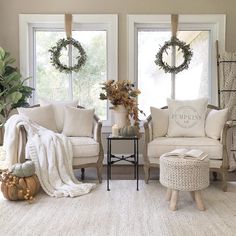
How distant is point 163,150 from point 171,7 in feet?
8.00

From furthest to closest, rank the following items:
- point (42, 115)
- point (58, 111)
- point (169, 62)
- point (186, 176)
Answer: point (169, 62) < point (58, 111) < point (42, 115) < point (186, 176)

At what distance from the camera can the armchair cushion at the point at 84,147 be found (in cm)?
419

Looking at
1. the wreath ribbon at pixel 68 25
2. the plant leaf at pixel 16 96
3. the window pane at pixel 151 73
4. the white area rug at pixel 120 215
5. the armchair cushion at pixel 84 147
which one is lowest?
the white area rug at pixel 120 215

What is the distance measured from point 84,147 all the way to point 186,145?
4.02ft

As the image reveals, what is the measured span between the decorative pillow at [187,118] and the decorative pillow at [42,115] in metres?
1.56

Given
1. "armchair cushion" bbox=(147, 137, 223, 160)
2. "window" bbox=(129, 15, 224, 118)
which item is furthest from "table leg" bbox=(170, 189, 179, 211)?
"window" bbox=(129, 15, 224, 118)

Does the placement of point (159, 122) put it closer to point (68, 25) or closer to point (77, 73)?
point (77, 73)

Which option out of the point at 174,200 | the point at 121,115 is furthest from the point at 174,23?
the point at 174,200

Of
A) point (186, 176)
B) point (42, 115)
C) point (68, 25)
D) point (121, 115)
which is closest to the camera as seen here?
point (186, 176)

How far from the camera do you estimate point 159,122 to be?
15.1 ft

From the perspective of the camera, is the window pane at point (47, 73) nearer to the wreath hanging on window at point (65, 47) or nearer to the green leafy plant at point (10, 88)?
the wreath hanging on window at point (65, 47)

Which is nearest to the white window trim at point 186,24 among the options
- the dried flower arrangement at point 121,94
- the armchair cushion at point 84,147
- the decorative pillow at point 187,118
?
the decorative pillow at point 187,118

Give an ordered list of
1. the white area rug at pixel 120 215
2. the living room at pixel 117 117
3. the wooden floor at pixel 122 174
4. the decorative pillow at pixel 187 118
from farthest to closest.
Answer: the wooden floor at pixel 122 174, the decorative pillow at pixel 187 118, the living room at pixel 117 117, the white area rug at pixel 120 215

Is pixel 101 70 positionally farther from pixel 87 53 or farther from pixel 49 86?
pixel 49 86
